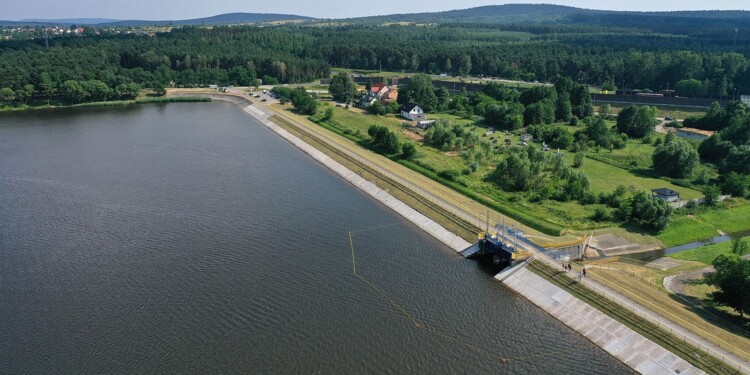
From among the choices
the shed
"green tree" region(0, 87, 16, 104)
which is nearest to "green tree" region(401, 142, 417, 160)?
the shed

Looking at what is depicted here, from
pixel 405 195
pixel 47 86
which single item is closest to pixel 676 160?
pixel 405 195

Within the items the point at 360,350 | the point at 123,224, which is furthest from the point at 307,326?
the point at 123,224

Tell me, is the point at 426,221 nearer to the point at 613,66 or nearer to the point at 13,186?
the point at 13,186

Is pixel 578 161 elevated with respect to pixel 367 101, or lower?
lower

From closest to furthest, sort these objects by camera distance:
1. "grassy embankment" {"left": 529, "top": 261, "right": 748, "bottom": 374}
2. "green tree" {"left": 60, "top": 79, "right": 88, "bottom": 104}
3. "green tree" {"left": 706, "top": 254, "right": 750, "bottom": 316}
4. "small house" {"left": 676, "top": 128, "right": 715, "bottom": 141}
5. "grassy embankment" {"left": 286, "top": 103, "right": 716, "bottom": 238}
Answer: "grassy embankment" {"left": 529, "top": 261, "right": 748, "bottom": 374}, "green tree" {"left": 706, "top": 254, "right": 750, "bottom": 316}, "grassy embankment" {"left": 286, "top": 103, "right": 716, "bottom": 238}, "small house" {"left": 676, "top": 128, "right": 715, "bottom": 141}, "green tree" {"left": 60, "top": 79, "right": 88, "bottom": 104}

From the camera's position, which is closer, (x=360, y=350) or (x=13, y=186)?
(x=360, y=350)

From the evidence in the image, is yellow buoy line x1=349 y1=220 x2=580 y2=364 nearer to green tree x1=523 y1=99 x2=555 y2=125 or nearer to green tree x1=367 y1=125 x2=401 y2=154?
green tree x1=367 y1=125 x2=401 y2=154

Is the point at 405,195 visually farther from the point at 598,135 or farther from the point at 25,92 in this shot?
the point at 25,92
